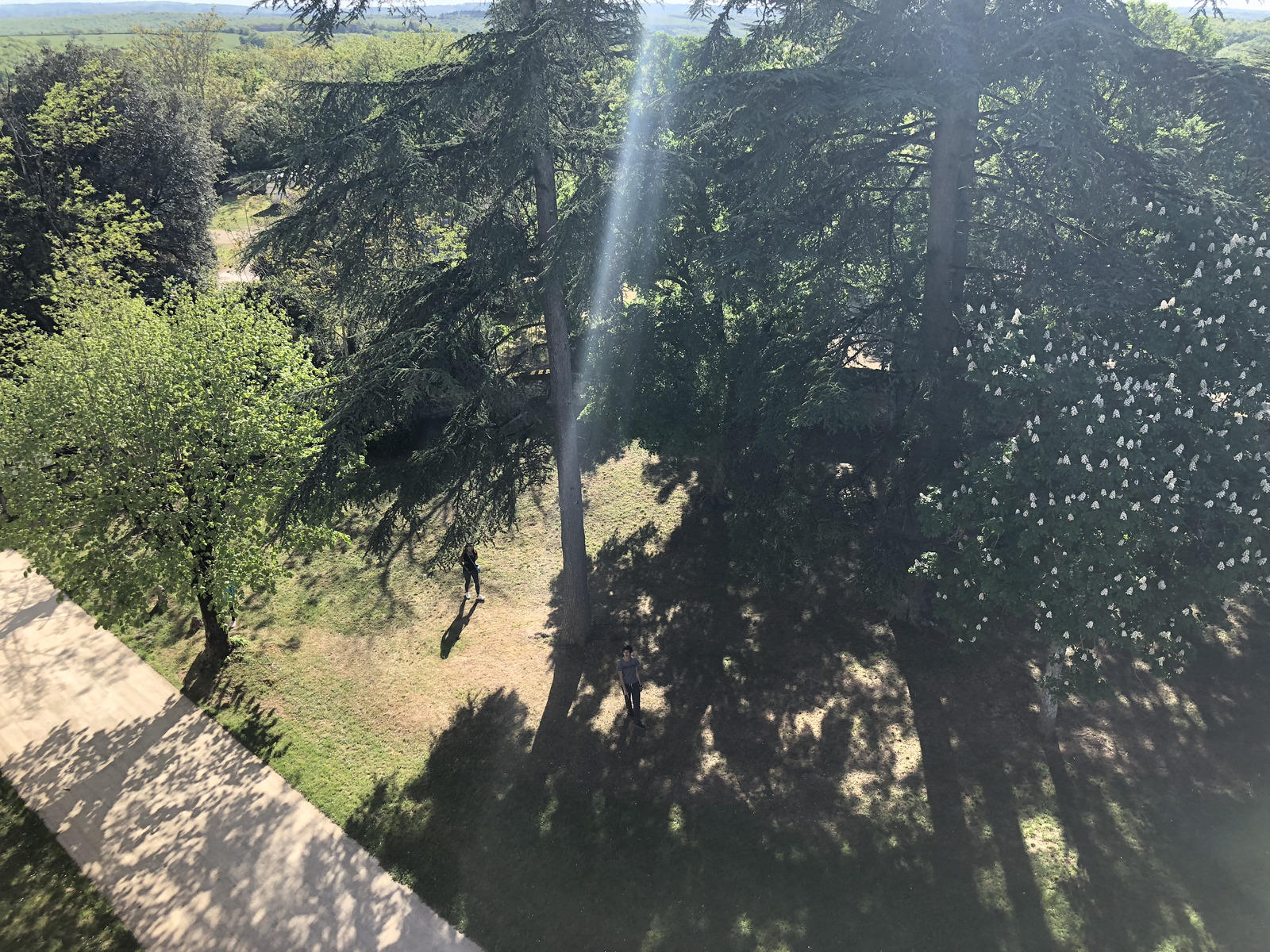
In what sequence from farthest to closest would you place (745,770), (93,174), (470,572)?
1. (93,174)
2. (470,572)
3. (745,770)

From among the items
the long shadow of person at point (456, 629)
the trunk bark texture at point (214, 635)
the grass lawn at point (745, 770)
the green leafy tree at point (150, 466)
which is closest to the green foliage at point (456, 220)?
the green leafy tree at point (150, 466)

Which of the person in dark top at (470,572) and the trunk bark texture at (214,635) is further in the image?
the person in dark top at (470,572)

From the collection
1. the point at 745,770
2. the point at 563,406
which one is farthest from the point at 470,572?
the point at 745,770

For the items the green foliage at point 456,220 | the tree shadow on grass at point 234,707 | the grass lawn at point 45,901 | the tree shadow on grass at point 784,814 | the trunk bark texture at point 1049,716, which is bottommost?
the tree shadow on grass at point 234,707

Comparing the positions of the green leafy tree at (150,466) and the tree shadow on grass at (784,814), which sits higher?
the green leafy tree at (150,466)

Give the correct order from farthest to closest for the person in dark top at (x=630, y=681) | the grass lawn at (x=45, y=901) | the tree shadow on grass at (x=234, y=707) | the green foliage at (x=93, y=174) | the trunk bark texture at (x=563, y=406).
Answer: the green foliage at (x=93, y=174) < the tree shadow on grass at (x=234, y=707) < the person in dark top at (x=630, y=681) < the trunk bark texture at (x=563, y=406) < the grass lawn at (x=45, y=901)

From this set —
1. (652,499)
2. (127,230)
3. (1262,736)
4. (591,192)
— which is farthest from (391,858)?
(127,230)

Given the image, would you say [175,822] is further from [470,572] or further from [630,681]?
[630,681]

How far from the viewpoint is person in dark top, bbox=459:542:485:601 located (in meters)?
14.0

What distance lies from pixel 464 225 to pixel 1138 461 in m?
9.44

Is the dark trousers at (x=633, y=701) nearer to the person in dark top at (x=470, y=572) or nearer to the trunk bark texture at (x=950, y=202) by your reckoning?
the person in dark top at (x=470, y=572)

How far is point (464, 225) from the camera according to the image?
37.9 feet

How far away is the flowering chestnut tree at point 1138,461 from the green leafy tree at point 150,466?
9136 millimetres

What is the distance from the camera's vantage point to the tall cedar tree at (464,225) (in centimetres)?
891
